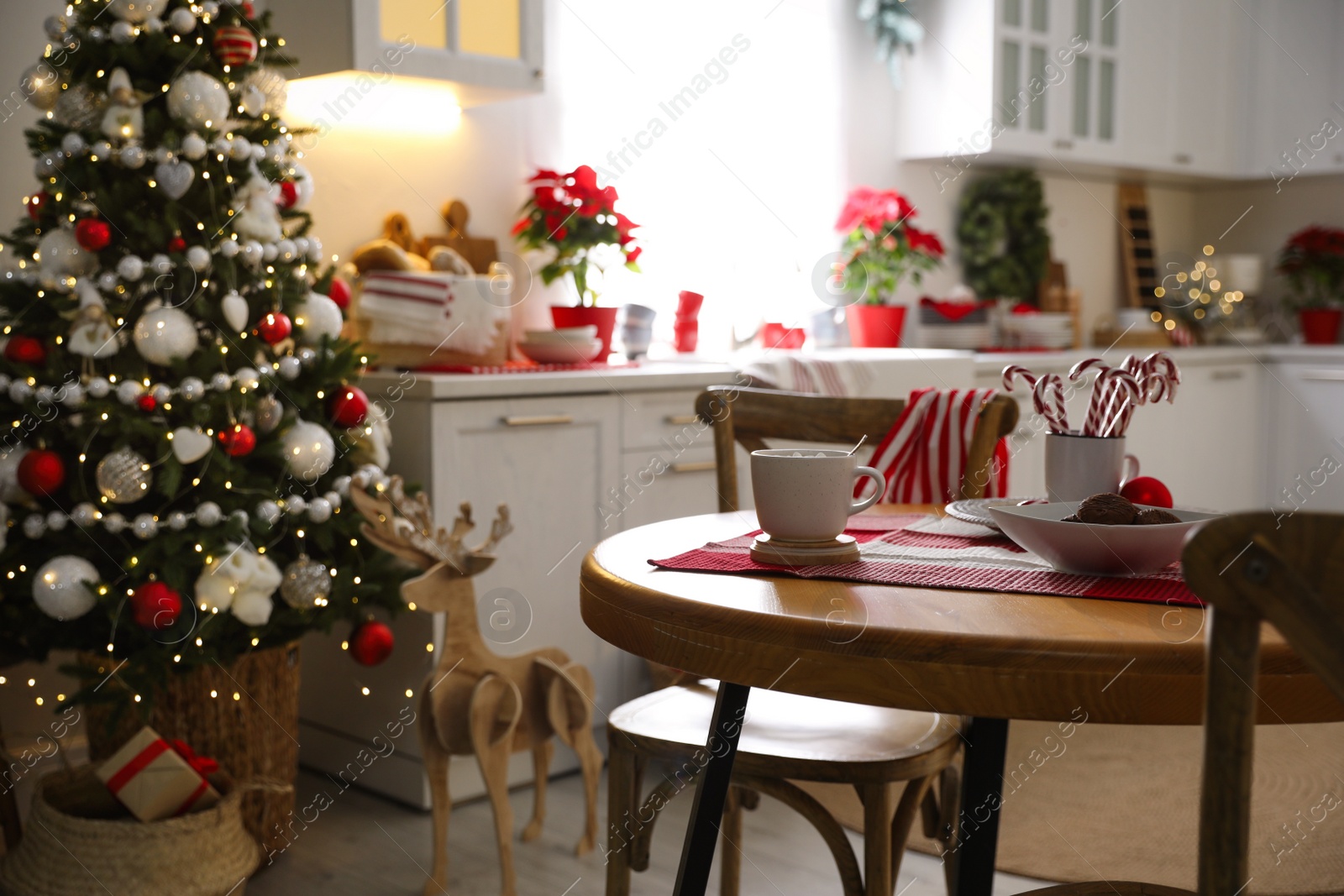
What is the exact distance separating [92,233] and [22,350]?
23 centimetres

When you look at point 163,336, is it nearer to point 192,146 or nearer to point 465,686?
point 192,146

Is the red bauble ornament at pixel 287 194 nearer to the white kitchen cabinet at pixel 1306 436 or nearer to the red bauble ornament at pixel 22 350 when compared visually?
the red bauble ornament at pixel 22 350

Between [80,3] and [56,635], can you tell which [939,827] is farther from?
[80,3]

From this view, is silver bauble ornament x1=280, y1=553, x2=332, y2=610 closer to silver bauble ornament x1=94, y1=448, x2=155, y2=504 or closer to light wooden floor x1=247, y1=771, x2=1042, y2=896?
silver bauble ornament x1=94, y1=448, x2=155, y2=504

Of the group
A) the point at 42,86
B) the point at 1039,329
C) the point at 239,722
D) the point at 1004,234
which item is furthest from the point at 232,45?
the point at 1004,234

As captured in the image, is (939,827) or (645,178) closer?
(939,827)

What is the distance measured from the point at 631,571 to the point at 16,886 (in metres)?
1.45

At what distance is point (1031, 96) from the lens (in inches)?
166

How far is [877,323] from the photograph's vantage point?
398 centimetres

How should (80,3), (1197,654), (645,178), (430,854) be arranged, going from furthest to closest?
(645,178) < (430,854) < (80,3) < (1197,654)

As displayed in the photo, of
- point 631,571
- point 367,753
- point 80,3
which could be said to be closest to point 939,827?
point 631,571

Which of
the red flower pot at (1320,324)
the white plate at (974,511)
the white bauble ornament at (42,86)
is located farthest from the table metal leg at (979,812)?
the red flower pot at (1320,324)

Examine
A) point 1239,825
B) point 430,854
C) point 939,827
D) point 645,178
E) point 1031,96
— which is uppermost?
point 1031,96

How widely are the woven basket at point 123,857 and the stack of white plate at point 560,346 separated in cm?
126
